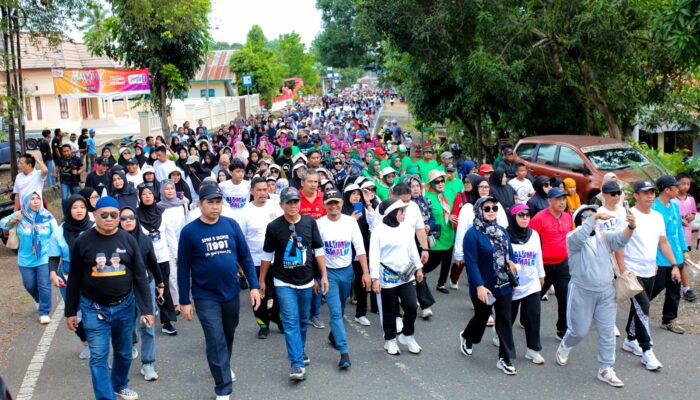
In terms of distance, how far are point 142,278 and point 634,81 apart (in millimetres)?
13147

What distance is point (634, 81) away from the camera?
15594 mm

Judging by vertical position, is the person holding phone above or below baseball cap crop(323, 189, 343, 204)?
below

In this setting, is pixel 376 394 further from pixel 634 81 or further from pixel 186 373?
pixel 634 81

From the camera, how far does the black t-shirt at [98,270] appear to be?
5.53 meters

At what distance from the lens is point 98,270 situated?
18.2ft

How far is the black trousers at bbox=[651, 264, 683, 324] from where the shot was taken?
720 cm

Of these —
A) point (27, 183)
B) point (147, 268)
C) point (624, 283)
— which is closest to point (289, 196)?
point (147, 268)

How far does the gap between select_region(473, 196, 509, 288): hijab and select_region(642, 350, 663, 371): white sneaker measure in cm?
153

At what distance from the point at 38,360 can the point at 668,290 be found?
666 centimetres

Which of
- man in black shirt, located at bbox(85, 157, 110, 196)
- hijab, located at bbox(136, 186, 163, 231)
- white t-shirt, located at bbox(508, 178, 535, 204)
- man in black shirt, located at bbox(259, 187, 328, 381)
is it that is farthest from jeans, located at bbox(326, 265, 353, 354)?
man in black shirt, located at bbox(85, 157, 110, 196)

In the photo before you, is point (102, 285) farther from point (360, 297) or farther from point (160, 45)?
point (160, 45)

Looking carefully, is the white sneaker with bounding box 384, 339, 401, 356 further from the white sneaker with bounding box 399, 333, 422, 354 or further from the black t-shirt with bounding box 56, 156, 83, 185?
the black t-shirt with bounding box 56, 156, 83, 185

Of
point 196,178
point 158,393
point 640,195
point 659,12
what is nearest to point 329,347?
point 158,393

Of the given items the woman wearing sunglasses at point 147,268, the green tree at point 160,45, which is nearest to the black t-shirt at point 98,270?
the woman wearing sunglasses at point 147,268
